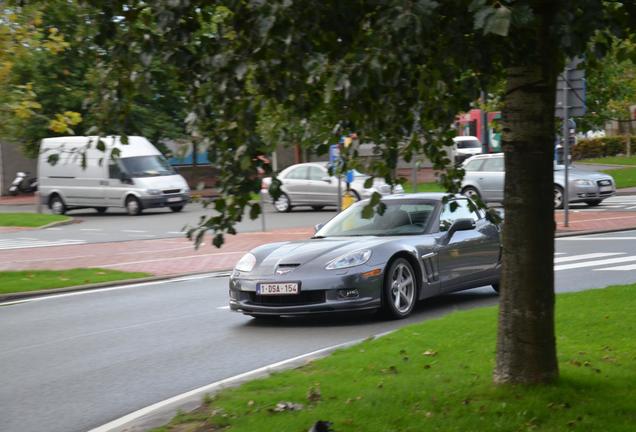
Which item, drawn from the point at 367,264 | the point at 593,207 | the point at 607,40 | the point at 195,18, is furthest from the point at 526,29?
the point at 593,207

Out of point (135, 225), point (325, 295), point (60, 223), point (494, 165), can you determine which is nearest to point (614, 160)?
point (494, 165)

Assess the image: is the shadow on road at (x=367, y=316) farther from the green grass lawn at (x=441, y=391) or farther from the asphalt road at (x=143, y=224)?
the asphalt road at (x=143, y=224)

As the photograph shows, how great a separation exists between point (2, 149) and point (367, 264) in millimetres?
45419

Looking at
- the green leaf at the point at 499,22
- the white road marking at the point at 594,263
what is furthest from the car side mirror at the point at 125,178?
the green leaf at the point at 499,22

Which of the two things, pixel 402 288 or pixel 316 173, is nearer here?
pixel 402 288

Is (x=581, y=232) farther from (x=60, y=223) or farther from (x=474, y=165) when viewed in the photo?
(x=60, y=223)

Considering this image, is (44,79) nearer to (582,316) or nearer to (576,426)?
(582,316)

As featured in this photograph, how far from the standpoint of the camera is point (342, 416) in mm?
6461

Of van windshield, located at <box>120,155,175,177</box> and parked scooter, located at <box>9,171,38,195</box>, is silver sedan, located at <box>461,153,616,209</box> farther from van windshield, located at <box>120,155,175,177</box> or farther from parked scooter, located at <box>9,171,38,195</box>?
parked scooter, located at <box>9,171,38,195</box>

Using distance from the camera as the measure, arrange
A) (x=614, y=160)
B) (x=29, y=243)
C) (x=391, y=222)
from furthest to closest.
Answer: (x=614, y=160) < (x=29, y=243) < (x=391, y=222)

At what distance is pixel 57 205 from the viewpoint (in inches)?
1507

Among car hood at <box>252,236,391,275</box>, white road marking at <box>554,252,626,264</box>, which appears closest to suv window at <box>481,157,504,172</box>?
white road marking at <box>554,252,626,264</box>

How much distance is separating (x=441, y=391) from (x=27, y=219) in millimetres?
27983

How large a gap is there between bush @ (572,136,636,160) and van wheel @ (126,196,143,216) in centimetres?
3112
